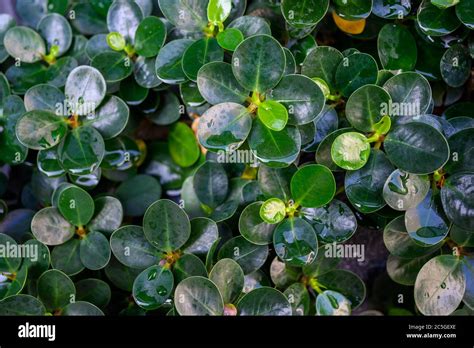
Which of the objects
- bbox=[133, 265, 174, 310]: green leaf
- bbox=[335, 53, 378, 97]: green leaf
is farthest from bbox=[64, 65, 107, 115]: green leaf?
bbox=[335, 53, 378, 97]: green leaf

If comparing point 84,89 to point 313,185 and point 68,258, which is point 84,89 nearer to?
point 68,258

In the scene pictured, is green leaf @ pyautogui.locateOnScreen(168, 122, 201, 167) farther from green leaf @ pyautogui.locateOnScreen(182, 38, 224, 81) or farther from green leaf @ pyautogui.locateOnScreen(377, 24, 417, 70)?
green leaf @ pyautogui.locateOnScreen(377, 24, 417, 70)

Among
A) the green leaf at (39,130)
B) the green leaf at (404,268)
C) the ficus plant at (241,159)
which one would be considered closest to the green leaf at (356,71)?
the ficus plant at (241,159)

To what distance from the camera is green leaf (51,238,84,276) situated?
1080 mm

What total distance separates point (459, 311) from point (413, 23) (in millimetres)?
567

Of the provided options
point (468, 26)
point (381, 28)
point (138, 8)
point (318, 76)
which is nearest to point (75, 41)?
point (138, 8)

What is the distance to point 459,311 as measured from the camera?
103 centimetres

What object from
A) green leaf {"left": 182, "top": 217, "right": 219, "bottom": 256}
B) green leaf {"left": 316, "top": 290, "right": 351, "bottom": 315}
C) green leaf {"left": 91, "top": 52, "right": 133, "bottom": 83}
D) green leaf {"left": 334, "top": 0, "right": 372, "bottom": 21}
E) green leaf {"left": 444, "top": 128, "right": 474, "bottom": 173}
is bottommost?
green leaf {"left": 316, "top": 290, "right": 351, "bottom": 315}

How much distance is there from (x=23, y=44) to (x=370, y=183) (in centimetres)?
77

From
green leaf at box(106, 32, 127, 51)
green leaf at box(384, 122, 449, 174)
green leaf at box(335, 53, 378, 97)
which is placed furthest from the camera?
green leaf at box(106, 32, 127, 51)

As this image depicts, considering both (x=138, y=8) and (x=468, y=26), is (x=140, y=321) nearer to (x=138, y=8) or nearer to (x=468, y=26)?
(x=138, y=8)

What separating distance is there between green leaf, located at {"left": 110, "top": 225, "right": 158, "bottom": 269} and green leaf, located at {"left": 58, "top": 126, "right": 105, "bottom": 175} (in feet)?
0.45

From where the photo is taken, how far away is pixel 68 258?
1083 millimetres

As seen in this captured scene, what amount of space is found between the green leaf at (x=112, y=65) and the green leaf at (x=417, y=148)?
21.1 inches
